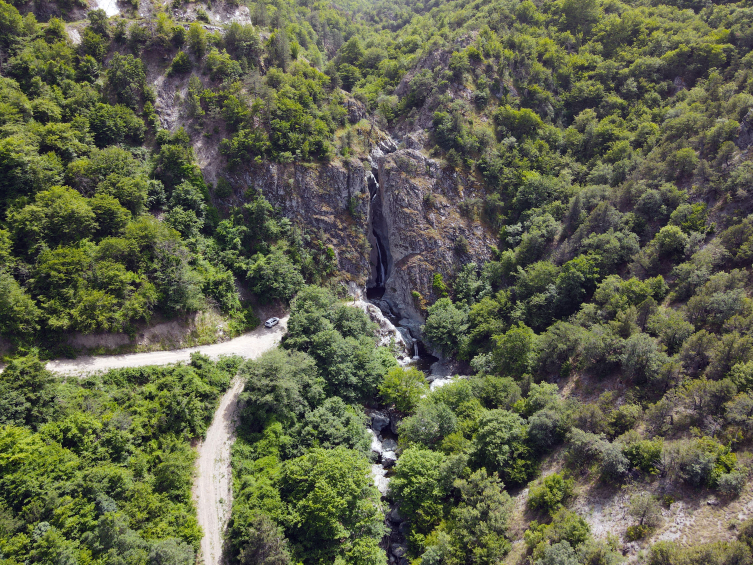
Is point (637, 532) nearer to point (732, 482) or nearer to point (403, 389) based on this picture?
point (732, 482)

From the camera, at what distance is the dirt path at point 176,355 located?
4103 cm

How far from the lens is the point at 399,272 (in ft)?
233

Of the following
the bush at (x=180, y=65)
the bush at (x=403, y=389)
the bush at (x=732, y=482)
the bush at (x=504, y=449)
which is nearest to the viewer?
the bush at (x=732, y=482)

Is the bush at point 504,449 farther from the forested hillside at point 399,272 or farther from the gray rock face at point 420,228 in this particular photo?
the gray rock face at point 420,228

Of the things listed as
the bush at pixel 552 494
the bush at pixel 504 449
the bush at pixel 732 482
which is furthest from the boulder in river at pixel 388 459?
the bush at pixel 732 482

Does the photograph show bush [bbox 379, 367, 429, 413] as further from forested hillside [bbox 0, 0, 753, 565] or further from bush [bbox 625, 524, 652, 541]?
bush [bbox 625, 524, 652, 541]

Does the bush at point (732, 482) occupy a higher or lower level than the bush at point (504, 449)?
higher

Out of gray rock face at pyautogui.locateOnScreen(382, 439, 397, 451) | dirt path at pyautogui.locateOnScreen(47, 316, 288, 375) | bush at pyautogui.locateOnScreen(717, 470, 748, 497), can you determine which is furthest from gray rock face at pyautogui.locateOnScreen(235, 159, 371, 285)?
bush at pyautogui.locateOnScreen(717, 470, 748, 497)

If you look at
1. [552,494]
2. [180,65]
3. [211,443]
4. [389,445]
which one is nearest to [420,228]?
[389,445]

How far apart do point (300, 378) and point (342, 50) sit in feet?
292

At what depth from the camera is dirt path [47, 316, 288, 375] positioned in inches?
1615

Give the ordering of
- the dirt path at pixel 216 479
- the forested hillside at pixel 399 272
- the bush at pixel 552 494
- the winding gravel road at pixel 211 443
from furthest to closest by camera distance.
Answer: the winding gravel road at pixel 211 443 < the dirt path at pixel 216 479 < the bush at pixel 552 494 < the forested hillside at pixel 399 272

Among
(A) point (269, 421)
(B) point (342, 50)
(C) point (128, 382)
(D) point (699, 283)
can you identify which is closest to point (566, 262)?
(D) point (699, 283)

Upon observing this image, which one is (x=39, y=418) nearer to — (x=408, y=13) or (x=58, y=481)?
(x=58, y=481)
